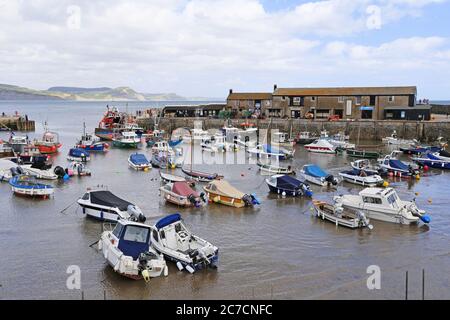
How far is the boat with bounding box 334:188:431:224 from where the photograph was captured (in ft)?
73.2

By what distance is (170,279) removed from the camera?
15891 millimetres

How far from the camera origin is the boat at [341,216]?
2172 centimetres

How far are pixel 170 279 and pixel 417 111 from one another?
167ft

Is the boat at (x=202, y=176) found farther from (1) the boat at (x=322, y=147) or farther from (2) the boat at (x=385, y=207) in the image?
(1) the boat at (x=322, y=147)

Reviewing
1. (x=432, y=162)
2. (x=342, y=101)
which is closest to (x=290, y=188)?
(x=432, y=162)

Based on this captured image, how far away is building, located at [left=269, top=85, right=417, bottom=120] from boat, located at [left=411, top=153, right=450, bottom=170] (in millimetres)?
22272

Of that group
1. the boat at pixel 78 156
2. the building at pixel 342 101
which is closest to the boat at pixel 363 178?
the boat at pixel 78 156

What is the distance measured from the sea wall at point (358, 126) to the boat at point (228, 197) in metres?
35.7

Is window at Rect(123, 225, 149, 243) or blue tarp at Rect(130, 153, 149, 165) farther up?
blue tarp at Rect(130, 153, 149, 165)

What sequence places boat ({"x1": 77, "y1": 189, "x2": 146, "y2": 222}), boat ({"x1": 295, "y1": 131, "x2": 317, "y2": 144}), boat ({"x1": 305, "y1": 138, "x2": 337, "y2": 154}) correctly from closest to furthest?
boat ({"x1": 77, "y1": 189, "x2": 146, "y2": 222}) < boat ({"x1": 305, "y1": 138, "x2": 337, "y2": 154}) < boat ({"x1": 295, "y1": 131, "x2": 317, "y2": 144})

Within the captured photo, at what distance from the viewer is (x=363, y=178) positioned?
105 feet

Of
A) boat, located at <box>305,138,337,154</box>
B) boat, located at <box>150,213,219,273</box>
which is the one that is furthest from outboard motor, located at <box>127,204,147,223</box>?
boat, located at <box>305,138,337,154</box>

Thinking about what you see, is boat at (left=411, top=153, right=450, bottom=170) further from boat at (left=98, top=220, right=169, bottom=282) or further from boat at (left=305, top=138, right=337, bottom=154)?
boat at (left=98, top=220, right=169, bottom=282)
